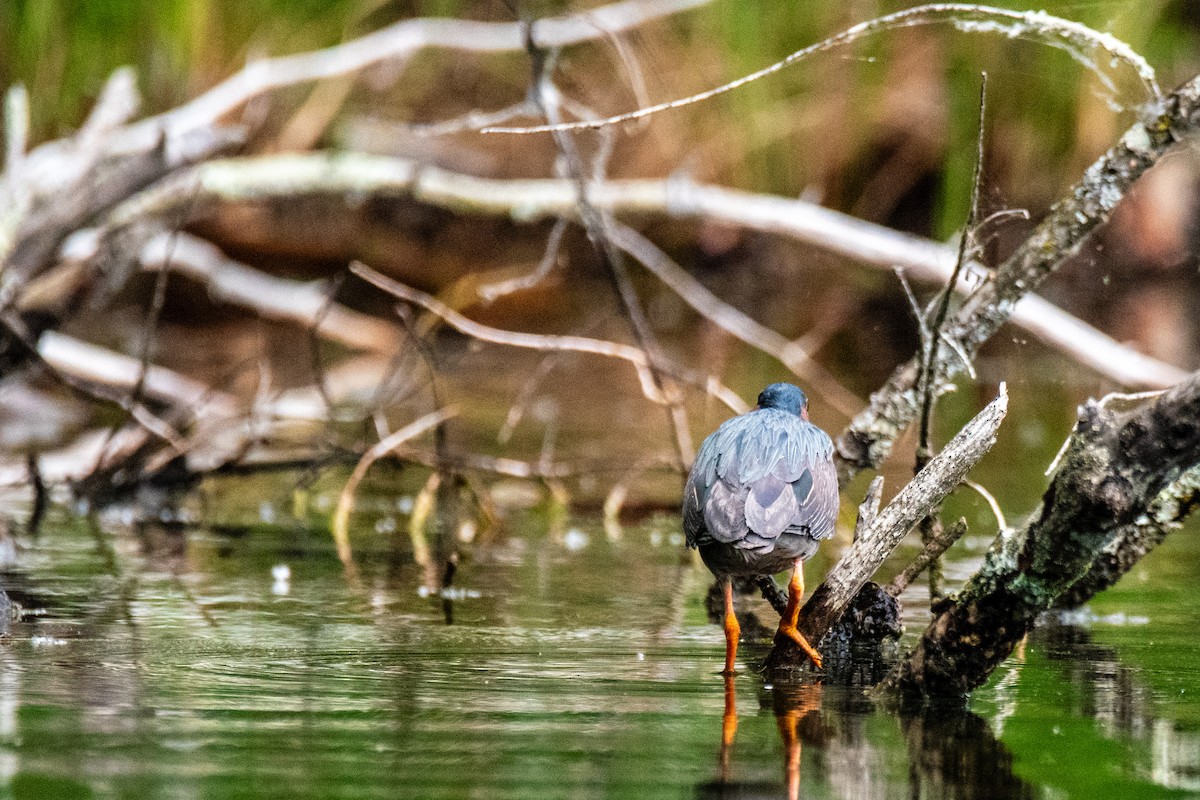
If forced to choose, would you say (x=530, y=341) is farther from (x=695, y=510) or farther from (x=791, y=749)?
(x=791, y=749)

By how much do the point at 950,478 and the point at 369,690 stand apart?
4.23 ft

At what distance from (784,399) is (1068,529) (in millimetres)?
1119

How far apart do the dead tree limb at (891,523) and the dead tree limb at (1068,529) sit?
0.66 ft

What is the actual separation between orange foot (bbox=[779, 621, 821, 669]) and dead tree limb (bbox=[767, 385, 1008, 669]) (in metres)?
0.03

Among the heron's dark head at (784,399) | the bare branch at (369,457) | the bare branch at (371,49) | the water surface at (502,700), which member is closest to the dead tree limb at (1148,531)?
the water surface at (502,700)

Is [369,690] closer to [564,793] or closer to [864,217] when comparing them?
[564,793]

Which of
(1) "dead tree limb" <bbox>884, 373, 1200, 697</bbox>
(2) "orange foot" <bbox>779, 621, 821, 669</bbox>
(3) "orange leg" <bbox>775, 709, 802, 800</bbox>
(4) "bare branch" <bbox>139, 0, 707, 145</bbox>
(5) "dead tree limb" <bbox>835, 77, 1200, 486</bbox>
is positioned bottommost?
(3) "orange leg" <bbox>775, 709, 802, 800</bbox>

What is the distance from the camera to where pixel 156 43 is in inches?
331

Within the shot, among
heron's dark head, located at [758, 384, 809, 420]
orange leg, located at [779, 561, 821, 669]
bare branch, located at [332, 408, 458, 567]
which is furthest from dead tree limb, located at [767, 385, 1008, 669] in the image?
bare branch, located at [332, 408, 458, 567]

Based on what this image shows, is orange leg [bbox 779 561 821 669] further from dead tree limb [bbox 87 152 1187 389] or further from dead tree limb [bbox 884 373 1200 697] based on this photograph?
dead tree limb [bbox 87 152 1187 389]

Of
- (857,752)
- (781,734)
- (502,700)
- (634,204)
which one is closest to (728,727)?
(781,734)

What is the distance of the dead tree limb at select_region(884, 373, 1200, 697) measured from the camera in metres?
2.90

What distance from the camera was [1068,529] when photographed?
305 centimetres

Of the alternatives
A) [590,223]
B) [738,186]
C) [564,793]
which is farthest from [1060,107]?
[564,793]
